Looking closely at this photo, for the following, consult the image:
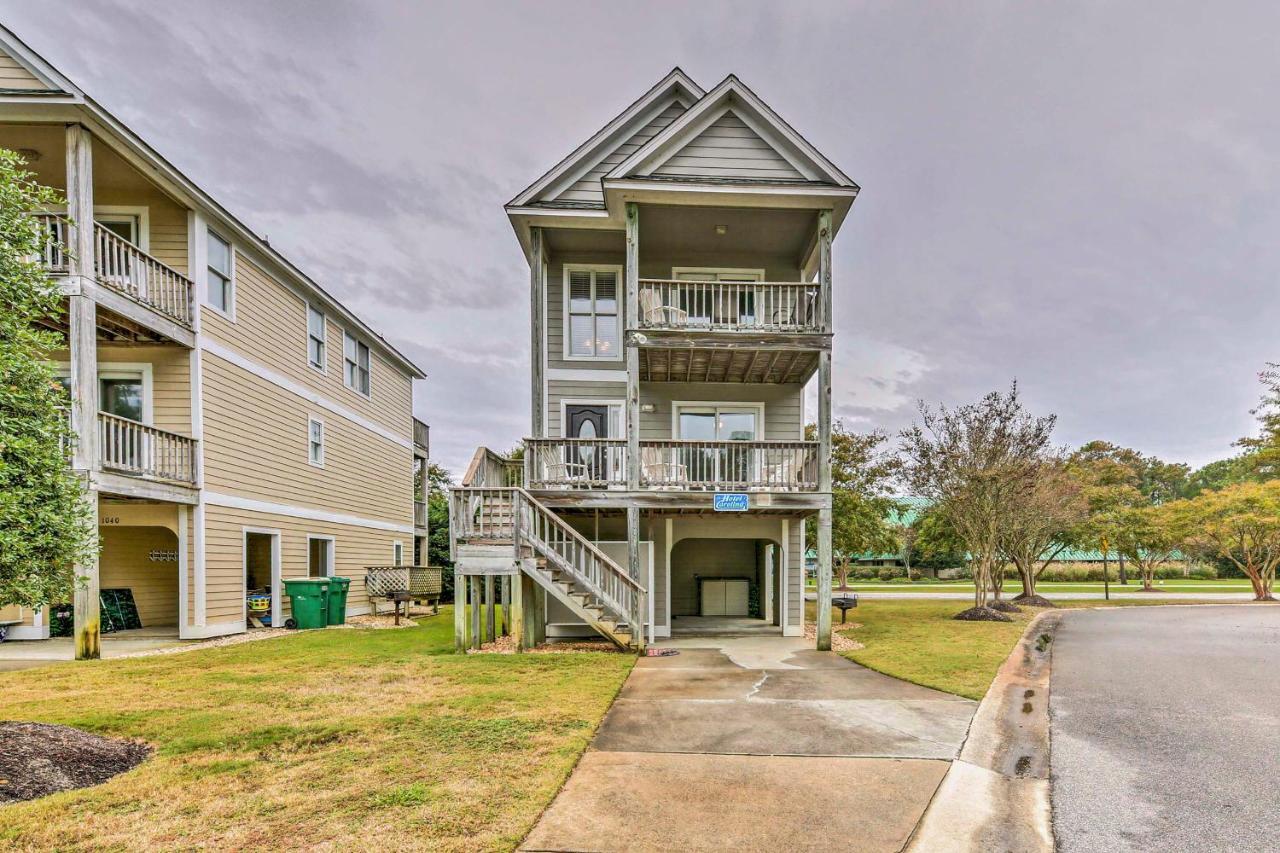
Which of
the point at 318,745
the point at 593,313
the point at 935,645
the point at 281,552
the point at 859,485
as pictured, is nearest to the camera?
the point at 318,745

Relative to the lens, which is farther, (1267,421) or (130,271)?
(1267,421)

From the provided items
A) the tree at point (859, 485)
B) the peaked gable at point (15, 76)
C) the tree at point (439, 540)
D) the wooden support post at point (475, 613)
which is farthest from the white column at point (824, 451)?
the tree at point (439, 540)

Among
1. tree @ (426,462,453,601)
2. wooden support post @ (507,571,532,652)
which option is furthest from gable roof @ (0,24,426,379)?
tree @ (426,462,453,601)

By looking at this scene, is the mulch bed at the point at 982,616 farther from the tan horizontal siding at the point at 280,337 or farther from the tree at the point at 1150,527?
the tan horizontal siding at the point at 280,337

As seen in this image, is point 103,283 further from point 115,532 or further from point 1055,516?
point 1055,516

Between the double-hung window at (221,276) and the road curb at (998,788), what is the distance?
15.4 m

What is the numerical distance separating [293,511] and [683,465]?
10567mm

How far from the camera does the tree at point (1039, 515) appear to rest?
60.3ft

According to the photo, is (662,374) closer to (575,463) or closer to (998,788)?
(575,463)

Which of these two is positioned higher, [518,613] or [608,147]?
[608,147]

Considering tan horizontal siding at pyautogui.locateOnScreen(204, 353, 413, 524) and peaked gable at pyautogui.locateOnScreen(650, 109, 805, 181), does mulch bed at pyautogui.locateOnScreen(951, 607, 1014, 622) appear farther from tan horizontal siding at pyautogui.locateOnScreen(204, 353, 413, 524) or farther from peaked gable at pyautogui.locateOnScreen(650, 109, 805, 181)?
tan horizontal siding at pyautogui.locateOnScreen(204, 353, 413, 524)

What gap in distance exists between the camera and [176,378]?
1278 centimetres

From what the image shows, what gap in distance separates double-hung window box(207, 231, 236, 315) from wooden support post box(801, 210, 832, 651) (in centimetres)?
1280

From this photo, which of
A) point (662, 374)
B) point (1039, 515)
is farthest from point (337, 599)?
point (1039, 515)
